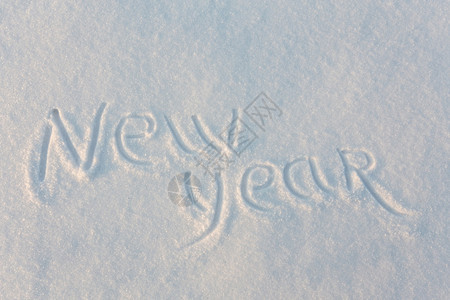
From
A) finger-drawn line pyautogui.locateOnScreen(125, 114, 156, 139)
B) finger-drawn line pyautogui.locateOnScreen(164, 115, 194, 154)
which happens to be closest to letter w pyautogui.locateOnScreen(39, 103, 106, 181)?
finger-drawn line pyautogui.locateOnScreen(125, 114, 156, 139)

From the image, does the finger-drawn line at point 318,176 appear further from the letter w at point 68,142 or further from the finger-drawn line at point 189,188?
the letter w at point 68,142

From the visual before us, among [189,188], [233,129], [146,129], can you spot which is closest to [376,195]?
[233,129]

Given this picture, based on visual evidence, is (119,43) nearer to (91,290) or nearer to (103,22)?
(103,22)

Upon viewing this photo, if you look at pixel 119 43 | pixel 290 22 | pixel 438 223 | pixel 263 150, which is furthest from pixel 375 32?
pixel 119 43

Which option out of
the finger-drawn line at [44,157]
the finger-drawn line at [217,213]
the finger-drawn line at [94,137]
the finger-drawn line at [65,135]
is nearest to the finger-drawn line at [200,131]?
the finger-drawn line at [217,213]

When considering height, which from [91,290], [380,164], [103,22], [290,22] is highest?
[103,22]

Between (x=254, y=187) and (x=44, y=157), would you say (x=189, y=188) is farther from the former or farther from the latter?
(x=44, y=157)

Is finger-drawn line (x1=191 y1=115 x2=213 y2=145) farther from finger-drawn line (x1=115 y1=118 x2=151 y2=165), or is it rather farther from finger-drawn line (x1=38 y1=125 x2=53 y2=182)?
finger-drawn line (x1=38 y1=125 x2=53 y2=182)
